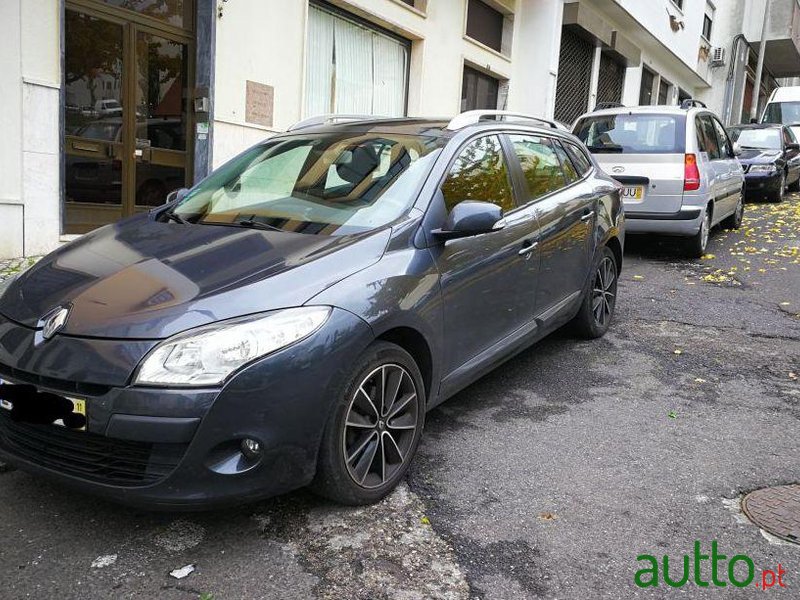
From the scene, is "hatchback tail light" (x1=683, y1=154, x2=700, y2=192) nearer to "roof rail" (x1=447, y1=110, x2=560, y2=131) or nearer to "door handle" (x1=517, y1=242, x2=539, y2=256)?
"roof rail" (x1=447, y1=110, x2=560, y2=131)

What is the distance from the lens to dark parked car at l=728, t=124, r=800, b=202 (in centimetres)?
1491

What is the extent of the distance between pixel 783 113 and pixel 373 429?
69.6ft

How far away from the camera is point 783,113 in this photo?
66.3 feet

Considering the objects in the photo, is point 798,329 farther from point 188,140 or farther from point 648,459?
point 188,140

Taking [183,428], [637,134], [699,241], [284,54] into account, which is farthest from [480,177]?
[284,54]

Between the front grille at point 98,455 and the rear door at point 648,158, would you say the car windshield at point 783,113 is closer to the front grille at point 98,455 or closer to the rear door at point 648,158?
the rear door at point 648,158

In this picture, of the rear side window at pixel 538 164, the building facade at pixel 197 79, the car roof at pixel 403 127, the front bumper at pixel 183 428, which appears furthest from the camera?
the building facade at pixel 197 79

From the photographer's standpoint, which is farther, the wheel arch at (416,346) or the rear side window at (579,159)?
the rear side window at (579,159)

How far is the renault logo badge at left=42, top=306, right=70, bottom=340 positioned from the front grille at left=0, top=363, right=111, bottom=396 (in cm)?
15

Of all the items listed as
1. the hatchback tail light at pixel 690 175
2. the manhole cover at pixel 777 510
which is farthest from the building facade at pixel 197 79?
the manhole cover at pixel 777 510

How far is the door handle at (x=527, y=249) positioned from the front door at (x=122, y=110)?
520cm

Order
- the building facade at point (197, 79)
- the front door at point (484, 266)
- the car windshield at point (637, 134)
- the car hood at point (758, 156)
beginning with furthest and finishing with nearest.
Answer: the car hood at point (758, 156) < the car windshield at point (637, 134) < the building facade at point (197, 79) < the front door at point (484, 266)

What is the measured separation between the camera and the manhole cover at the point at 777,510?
2818 millimetres

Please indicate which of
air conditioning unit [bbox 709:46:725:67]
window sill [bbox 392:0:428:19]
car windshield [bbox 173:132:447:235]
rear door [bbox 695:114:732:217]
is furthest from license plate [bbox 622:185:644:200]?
air conditioning unit [bbox 709:46:725:67]
